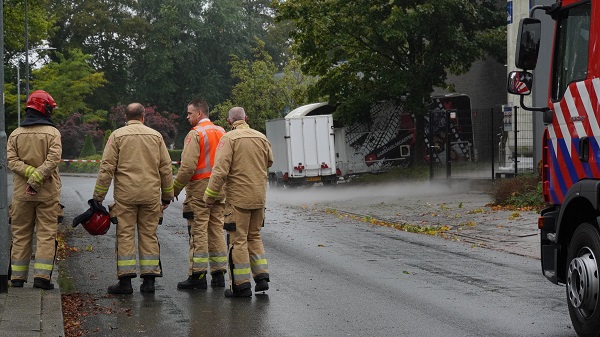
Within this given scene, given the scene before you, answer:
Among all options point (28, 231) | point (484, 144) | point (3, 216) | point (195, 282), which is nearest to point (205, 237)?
point (195, 282)

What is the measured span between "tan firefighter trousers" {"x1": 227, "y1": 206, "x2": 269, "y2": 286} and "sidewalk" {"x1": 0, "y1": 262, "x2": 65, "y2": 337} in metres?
1.68

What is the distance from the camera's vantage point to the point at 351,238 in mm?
16484

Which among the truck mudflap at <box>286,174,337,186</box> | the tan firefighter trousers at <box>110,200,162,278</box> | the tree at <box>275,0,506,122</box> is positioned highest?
the tree at <box>275,0,506,122</box>

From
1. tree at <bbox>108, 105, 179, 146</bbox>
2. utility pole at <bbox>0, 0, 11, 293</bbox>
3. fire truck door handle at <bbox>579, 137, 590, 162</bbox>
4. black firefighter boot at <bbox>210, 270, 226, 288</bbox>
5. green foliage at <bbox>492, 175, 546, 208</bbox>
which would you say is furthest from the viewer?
tree at <bbox>108, 105, 179, 146</bbox>

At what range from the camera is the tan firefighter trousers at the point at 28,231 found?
32.7 feet

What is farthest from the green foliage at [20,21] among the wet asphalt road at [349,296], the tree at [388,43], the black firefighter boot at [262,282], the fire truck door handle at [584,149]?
the fire truck door handle at [584,149]

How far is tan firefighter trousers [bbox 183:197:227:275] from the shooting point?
34.5ft

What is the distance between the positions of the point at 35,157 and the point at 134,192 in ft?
3.36

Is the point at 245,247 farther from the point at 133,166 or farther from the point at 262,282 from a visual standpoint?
the point at 133,166

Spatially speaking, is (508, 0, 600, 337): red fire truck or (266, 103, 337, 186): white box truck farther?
(266, 103, 337, 186): white box truck

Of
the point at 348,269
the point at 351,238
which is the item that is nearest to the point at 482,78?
the point at 351,238

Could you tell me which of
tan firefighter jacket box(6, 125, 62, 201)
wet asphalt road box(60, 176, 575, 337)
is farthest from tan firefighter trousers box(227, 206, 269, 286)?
tan firefighter jacket box(6, 125, 62, 201)

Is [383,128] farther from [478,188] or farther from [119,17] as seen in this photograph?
[119,17]

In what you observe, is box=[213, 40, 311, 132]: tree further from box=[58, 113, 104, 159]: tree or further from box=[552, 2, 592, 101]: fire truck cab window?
box=[552, 2, 592, 101]: fire truck cab window
